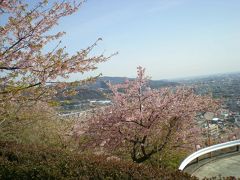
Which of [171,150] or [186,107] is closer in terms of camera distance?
[186,107]

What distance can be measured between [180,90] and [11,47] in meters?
7.13

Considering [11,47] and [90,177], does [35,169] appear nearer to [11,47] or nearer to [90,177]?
[90,177]

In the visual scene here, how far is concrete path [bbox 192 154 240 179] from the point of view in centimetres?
863

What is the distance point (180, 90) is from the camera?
12492 millimetres

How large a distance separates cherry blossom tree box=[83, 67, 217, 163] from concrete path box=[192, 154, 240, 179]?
2.18 meters

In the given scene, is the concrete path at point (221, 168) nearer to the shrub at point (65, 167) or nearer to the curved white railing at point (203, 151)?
the curved white railing at point (203, 151)

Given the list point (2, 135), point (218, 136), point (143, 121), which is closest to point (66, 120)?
point (2, 135)

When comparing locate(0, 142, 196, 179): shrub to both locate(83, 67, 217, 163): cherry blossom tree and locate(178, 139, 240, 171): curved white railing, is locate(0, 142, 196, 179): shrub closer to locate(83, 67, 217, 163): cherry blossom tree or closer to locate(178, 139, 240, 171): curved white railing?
locate(178, 139, 240, 171): curved white railing

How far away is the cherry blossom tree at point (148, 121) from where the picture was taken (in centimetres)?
1140

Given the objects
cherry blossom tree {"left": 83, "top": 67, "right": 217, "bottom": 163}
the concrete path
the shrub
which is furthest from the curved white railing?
the shrub

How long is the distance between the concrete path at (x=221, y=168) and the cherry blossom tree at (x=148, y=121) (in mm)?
2179

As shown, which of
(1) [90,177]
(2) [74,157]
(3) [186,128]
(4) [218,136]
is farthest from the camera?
(4) [218,136]

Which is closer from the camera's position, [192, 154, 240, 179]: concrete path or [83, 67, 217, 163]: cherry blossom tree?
[192, 154, 240, 179]: concrete path

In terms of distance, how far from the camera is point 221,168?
9.13 metres
